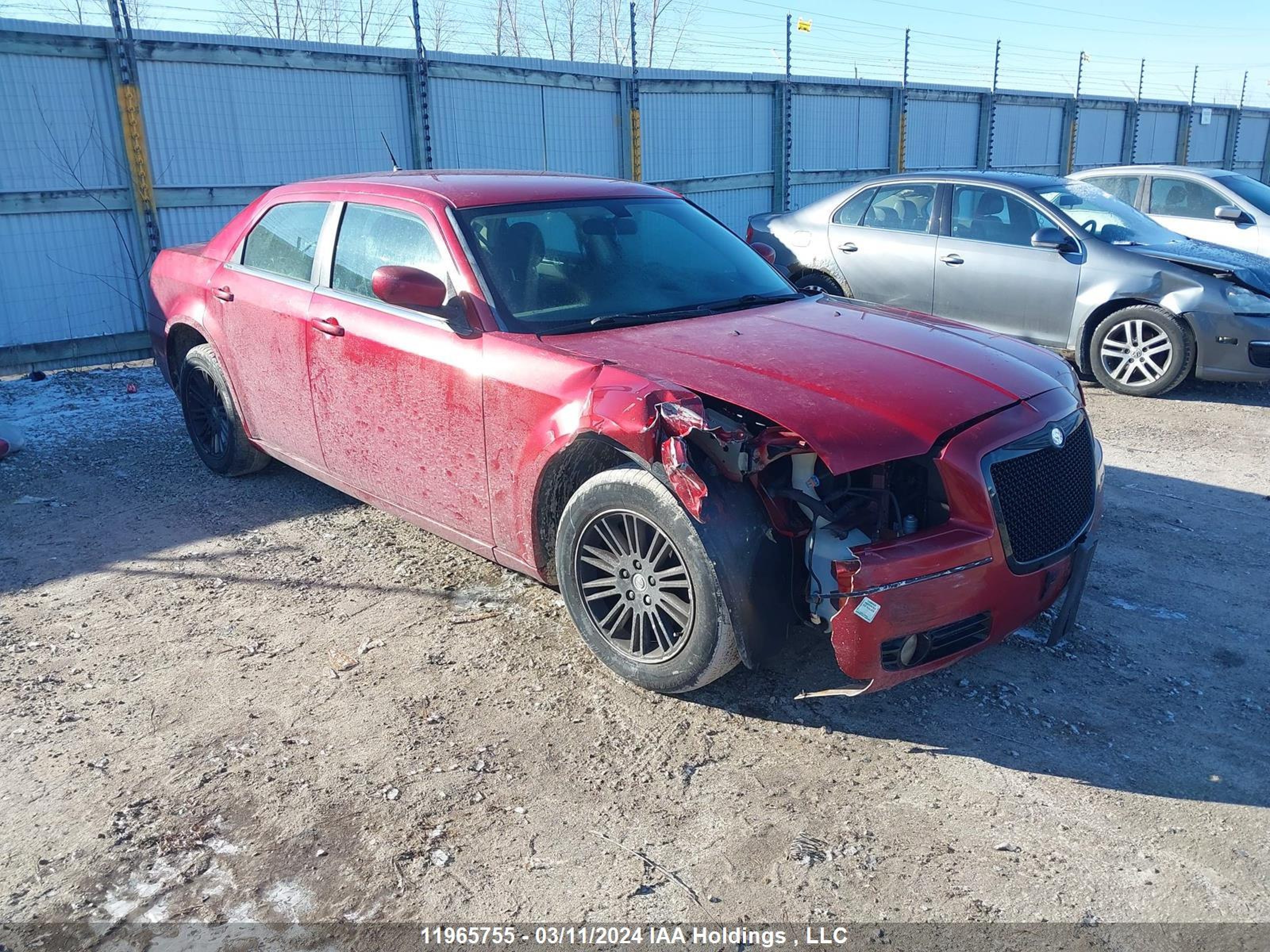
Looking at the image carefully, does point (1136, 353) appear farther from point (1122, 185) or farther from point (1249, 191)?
point (1249, 191)

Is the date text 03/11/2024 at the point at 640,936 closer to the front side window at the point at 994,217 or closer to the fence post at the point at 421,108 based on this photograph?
the front side window at the point at 994,217

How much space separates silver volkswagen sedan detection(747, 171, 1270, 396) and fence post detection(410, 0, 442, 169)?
4.12 metres

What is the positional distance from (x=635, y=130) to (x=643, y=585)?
10.6 m

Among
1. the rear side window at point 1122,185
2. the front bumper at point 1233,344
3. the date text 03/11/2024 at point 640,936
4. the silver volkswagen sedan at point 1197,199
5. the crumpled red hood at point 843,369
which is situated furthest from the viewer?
the rear side window at point 1122,185

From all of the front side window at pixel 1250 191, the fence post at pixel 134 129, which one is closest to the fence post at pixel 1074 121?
the front side window at pixel 1250 191

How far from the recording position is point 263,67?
9602 mm

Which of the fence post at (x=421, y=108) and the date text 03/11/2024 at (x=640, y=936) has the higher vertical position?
the fence post at (x=421, y=108)

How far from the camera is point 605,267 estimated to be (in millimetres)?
4309

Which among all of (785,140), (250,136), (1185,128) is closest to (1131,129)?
(1185,128)

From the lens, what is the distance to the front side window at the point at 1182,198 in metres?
10.8

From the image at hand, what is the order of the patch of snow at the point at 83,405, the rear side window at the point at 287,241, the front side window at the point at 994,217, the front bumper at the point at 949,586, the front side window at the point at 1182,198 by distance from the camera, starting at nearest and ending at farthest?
the front bumper at the point at 949,586
the rear side window at the point at 287,241
the patch of snow at the point at 83,405
the front side window at the point at 994,217
the front side window at the point at 1182,198

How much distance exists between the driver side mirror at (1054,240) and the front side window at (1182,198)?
13.5 ft

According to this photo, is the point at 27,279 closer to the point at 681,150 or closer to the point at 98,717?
the point at 98,717

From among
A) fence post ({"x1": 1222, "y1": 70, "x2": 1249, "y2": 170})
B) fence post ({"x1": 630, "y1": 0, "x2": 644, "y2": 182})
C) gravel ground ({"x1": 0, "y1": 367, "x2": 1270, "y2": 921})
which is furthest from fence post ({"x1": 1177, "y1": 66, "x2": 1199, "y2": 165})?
gravel ground ({"x1": 0, "y1": 367, "x2": 1270, "y2": 921})
